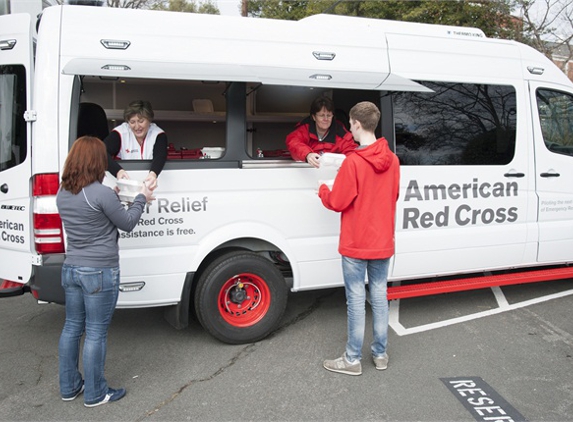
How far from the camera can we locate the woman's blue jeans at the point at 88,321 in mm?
3035

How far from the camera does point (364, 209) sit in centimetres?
341

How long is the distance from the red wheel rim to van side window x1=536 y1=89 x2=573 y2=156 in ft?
10.5

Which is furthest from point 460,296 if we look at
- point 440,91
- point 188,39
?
point 188,39

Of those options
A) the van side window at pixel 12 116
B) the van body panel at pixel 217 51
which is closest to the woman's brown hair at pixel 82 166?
the van body panel at pixel 217 51

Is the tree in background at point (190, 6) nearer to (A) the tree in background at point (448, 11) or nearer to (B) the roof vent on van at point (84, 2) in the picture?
(A) the tree in background at point (448, 11)

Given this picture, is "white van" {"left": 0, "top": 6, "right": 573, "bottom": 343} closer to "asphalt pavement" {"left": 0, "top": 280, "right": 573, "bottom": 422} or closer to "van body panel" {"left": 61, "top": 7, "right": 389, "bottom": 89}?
"van body panel" {"left": 61, "top": 7, "right": 389, "bottom": 89}

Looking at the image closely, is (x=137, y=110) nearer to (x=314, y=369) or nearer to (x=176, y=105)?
(x=176, y=105)

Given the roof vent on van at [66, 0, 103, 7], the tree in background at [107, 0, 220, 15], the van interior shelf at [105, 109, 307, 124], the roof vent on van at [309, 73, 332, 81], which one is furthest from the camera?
the tree in background at [107, 0, 220, 15]

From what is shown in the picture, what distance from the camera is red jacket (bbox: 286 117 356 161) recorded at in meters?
4.25

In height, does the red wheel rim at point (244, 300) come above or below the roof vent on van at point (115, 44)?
below

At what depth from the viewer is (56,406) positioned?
3225 millimetres

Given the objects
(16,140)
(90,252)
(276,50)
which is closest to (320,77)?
(276,50)

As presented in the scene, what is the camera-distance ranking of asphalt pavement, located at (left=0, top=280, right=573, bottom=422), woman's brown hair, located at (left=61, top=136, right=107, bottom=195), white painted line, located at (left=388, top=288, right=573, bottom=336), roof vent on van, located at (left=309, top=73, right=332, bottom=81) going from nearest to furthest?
woman's brown hair, located at (left=61, top=136, right=107, bottom=195) < asphalt pavement, located at (left=0, top=280, right=573, bottom=422) < roof vent on van, located at (left=309, top=73, right=332, bottom=81) < white painted line, located at (left=388, top=288, right=573, bottom=336)

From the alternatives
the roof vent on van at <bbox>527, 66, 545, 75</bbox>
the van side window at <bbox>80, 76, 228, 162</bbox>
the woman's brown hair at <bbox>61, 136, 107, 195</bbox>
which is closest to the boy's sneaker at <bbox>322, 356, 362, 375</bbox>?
the woman's brown hair at <bbox>61, 136, 107, 195</bbox>
